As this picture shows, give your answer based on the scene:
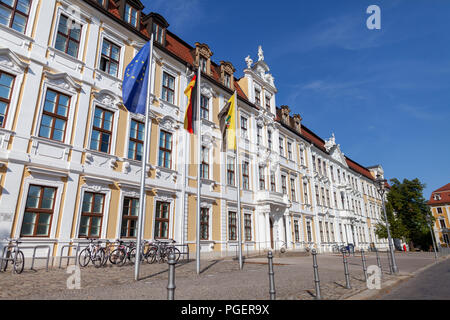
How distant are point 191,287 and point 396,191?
2006 inches

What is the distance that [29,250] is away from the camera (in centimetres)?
1020

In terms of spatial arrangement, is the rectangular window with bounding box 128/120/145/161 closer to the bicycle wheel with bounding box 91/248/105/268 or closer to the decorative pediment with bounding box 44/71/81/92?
the decorative pediment with bounding box 44/71/81/92

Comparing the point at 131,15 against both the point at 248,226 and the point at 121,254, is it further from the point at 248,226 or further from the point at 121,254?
the point at 248,226

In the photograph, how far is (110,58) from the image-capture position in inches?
591

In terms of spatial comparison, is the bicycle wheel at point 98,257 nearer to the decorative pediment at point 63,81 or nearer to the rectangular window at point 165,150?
the rectangular window at point 165,150

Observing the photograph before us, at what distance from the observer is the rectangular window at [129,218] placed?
1352cm

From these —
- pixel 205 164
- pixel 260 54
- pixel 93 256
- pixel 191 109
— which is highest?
pixel 260 54

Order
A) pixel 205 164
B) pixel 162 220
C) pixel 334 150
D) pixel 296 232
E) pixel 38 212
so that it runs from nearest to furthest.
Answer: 1. pixel 38 212
2. pixel 162 220
3. pixel 205 164
4. pixel 296 232
5. pixel 334 150

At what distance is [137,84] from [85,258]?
7382 millimetres

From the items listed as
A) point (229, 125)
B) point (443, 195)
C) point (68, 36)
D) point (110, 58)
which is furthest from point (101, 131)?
point (443, 195)

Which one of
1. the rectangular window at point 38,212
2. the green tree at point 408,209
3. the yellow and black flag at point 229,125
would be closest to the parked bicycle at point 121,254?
the rectangular window at point 38,212
